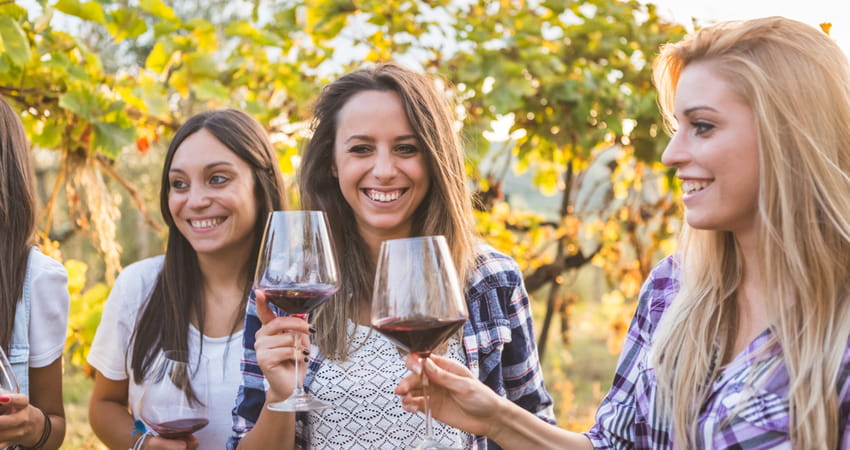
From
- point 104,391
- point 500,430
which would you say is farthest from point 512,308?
point 104,391

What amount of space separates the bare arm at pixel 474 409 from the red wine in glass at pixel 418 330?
0.07 m

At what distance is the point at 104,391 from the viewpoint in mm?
2902

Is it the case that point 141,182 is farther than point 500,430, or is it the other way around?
point 141,182

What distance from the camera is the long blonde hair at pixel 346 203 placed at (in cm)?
231

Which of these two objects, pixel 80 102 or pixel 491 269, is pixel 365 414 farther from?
pixel 80 102

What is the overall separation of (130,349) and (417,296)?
164cm

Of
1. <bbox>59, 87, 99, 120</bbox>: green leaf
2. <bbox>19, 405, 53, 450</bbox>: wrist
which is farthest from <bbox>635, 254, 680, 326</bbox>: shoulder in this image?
<bbox>59, 87, 99, 120</bbox>: green leaf

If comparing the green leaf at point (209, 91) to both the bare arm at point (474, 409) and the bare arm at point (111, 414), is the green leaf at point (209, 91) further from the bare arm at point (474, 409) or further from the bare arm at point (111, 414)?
the bare arm at point (474, 409)

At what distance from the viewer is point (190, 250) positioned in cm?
301

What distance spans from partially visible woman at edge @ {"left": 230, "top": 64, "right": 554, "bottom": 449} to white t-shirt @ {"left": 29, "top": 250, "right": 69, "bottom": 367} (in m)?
0.58

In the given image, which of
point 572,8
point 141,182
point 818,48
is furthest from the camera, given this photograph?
point 141,182

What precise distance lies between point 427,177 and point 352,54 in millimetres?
2423

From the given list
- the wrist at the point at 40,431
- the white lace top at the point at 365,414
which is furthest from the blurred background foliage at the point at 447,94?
the white lace top at the point at 365,414

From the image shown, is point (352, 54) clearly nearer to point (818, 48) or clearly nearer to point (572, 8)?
point (572, 8)
